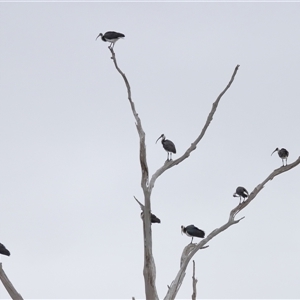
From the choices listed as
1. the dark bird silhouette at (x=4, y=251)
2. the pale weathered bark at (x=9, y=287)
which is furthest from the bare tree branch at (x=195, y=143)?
the dark bird silhouette at (x=4, y=251)

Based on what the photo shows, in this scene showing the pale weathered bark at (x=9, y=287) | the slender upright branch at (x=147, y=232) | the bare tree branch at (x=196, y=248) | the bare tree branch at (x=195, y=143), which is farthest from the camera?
the bare tree branch at (x=195, y=143)

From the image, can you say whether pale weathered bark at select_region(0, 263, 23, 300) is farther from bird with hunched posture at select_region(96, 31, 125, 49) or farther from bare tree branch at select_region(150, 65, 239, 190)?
bird with hunched posture at select_region(96, 31, 125, 49)

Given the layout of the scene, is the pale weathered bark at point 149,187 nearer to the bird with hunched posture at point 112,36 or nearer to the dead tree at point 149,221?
the dead tree at point 149,221

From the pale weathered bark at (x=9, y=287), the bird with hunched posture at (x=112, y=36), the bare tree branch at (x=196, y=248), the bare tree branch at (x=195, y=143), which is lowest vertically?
the pale weathered bark at (x=9, y=287)

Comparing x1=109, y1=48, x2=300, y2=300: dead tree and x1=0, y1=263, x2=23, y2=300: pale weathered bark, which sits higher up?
x1=109, y1=48, x2=300, y2=300: dead tree

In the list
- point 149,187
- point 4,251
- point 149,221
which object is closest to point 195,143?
point 149,187

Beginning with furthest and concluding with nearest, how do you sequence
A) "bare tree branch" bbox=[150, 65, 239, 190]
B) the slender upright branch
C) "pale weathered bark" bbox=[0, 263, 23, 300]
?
"bare tree branch" bbox=[150, 65, 239, 190] → the slender upright branch → "pale weathered bark" bbox=[0, 263, 23, 300]

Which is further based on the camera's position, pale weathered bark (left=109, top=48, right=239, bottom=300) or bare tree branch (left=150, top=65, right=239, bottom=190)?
bare tree branch (left=150, top=65, right=239, bottom=190)

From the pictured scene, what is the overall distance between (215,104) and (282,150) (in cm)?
1022

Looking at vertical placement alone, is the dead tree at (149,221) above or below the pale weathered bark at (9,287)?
above

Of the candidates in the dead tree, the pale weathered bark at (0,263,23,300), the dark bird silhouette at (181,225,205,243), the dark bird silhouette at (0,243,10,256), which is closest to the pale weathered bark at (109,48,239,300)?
the dead tree

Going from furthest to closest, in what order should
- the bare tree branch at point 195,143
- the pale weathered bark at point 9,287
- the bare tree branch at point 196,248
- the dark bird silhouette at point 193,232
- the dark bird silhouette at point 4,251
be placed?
the dark bird silhouette at point 193,232
the dark bird silhouette at point 4,251
the bare tree branch at point 195,143
the bare tree branch at point 196,248
the pale weathered bark at point 9,287

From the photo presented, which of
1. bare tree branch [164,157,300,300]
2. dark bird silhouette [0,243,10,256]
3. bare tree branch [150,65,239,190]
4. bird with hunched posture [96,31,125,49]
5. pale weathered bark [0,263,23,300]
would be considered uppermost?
bird with hunched posture [96,31,125,49]

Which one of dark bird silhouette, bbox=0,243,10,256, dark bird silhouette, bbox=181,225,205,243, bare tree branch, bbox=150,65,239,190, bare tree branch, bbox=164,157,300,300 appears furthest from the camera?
dark bird silhouette, bbox=181,225,205,243
